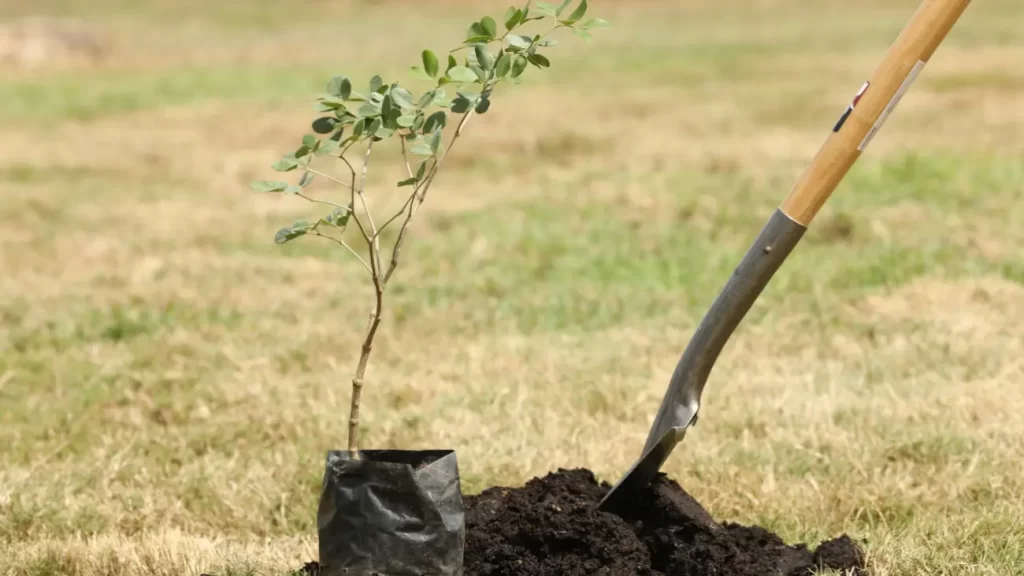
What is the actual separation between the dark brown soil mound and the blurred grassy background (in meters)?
0.27

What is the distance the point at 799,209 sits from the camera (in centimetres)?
290

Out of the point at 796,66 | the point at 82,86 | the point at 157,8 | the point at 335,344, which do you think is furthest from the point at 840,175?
the point at 157,8

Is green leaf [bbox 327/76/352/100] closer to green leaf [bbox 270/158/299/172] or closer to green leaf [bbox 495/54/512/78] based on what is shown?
green leaf [bbox 270/158/299/172]

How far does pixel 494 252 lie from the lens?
7758mm

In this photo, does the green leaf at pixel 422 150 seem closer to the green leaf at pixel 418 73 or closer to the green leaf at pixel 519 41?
the green leaf at pixel 418 73

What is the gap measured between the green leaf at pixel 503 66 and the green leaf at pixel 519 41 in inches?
1.4

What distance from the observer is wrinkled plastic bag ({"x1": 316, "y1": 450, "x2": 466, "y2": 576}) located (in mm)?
2588

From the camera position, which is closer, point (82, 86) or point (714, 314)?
point (714, 314)

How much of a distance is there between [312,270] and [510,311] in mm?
1616

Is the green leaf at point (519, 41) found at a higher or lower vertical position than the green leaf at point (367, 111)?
higher

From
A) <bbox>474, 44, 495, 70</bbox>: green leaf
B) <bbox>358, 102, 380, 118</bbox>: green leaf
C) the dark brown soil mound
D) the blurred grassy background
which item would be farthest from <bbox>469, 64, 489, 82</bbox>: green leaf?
the blurred grassy background

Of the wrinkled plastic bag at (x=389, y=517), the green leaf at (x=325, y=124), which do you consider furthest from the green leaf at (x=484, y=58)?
the wrinkled plastic bag at (x=389, y=517)

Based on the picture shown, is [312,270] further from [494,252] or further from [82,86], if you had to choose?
[82,86]

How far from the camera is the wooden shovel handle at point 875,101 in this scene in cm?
281
